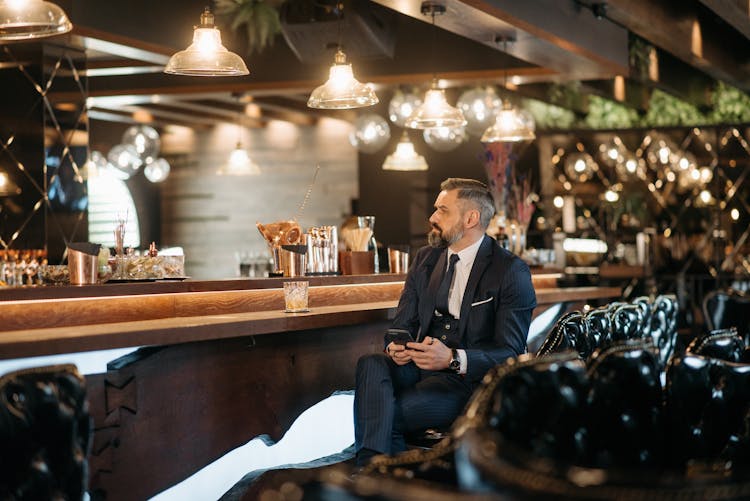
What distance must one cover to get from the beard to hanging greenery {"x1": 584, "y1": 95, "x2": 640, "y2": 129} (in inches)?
339

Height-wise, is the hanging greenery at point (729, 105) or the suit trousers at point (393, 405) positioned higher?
the hanging greenery at point (729, 105)

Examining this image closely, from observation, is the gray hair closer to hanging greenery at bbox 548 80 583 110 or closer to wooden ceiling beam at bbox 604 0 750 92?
wooden ceiling beam at bbox 604 0 750 92

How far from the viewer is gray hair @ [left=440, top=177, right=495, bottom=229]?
15.3 feet

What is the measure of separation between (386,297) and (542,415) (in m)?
3.40

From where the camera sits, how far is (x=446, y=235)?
15.2ft

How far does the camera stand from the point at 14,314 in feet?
12.5

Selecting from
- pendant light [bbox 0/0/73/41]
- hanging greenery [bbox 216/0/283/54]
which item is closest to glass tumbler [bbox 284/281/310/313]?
pendant light [bbox 0/0/73/41]

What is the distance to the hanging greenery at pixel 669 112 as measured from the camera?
41.4 ft

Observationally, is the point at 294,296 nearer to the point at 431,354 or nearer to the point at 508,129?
the point at 431,354

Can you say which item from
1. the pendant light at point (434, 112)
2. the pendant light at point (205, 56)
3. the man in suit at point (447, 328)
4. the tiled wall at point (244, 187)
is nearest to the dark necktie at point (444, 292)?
the man in suit at point (447, 328)

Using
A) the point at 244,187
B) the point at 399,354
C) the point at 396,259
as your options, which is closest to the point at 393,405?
the point at 399,354

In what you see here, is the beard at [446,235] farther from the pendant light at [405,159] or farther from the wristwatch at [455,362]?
the pendant light at [405,159]

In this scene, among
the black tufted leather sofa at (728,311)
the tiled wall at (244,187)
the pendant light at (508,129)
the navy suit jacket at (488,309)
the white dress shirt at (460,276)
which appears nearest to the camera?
the navy suit jacket at (488,309)

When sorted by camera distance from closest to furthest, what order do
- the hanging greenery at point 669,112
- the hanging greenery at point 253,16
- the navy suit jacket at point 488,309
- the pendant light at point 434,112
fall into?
1. the navy suit jacket at point 488,309
2. the pendant light at point 434,112
3. the hanging greenery at point 253,16
4. the hanging greenery at point 669,112
